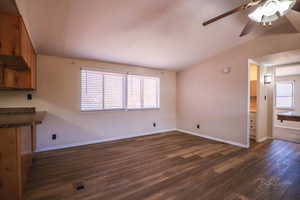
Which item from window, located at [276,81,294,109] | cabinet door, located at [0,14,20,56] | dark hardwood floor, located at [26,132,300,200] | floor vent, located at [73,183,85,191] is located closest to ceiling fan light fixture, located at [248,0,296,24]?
dark hardwood floor, located at [26,132,300,200]

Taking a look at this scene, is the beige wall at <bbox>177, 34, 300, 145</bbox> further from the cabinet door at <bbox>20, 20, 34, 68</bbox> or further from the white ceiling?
the cabinet door at <bbox>20, 20, 34, 68</bbox>

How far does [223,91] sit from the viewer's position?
12.7 feet

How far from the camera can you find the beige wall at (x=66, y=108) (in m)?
3.09

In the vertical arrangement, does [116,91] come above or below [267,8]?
below

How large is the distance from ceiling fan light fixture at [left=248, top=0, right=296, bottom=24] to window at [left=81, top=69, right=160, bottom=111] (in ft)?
10.5

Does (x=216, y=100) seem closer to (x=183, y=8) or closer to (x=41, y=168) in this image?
(x=183, y=8)

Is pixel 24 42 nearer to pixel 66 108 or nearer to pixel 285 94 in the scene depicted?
pixel 66 108

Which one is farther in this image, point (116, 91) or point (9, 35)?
point (116, 91)

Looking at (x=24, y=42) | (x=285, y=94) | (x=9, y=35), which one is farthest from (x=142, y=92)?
(x=285, y=94)

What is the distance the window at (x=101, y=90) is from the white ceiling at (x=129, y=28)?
486 mm

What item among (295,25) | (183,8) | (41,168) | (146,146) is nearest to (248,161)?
(146,146)

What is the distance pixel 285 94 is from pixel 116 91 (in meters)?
7.06

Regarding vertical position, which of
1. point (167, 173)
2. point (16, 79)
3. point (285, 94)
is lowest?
point (167, 173)

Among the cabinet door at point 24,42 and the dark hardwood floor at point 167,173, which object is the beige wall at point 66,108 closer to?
the dark hardwood floor at point 167,173
